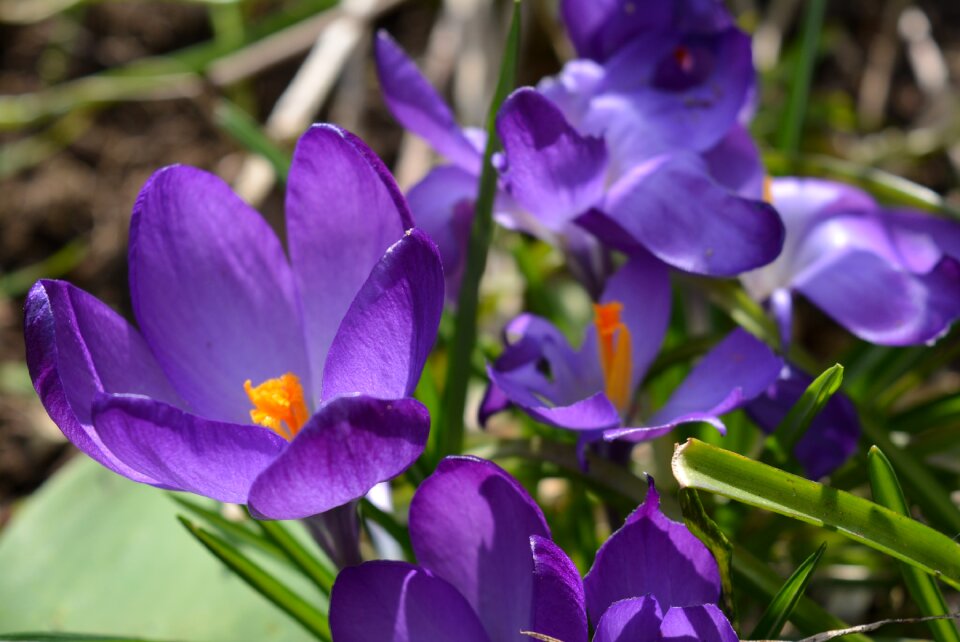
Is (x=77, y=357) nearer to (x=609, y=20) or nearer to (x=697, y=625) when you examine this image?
(x=697, y=625)

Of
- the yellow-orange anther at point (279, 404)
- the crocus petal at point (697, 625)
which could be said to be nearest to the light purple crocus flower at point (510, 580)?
the crocus petal at point (697, 625)

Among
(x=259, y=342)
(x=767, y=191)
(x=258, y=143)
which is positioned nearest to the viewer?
(x=259, y=342)

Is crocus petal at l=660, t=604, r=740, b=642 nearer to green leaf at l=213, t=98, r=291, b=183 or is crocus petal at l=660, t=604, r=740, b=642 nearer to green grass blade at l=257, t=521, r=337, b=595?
green grass blade at l=257, t=521, r=337, b=595

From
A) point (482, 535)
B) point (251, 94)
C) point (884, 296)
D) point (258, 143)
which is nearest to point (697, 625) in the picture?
point (482, 535)

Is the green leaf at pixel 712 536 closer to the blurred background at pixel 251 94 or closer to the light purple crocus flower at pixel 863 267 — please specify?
the light purple crocus flower at pixel 863 267

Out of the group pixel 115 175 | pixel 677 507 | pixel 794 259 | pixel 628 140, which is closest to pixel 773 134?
pixel 794 259

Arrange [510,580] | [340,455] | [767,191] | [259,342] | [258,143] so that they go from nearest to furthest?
[340,455] → [510,580] → [259,342] → [767,191] → [258,143]
